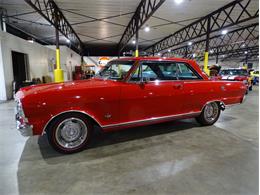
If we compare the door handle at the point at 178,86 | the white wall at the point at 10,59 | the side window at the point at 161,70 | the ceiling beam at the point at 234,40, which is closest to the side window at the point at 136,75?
the side window at the point at 161,70

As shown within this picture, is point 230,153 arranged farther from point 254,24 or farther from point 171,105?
point 254,24

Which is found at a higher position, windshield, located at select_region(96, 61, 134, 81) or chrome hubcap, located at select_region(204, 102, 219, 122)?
windshield, located at select_region(96, 61, 134, 81)

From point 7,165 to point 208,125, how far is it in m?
3.88

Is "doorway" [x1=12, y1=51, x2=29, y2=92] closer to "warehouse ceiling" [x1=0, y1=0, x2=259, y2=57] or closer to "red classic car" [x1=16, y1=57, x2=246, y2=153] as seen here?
"warehouse ceiling" [x1=0, y1=0, x2=259, y2=57]

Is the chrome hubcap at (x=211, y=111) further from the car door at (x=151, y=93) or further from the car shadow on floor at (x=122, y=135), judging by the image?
the car door at (x=151, y=93)

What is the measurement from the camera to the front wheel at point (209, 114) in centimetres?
390

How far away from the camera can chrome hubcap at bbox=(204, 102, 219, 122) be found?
3.94 metres

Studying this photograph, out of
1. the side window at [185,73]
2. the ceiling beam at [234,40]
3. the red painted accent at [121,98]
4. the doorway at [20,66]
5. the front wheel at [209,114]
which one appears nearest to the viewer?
the red painted accent at [121,98]

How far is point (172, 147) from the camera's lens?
2.92 m

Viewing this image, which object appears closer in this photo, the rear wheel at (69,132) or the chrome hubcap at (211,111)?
the rear wheel at (69,132)

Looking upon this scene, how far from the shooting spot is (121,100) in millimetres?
2824

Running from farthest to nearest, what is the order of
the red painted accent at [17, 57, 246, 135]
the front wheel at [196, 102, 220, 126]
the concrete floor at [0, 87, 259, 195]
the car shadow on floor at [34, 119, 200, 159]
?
the front wheel at [196, 102, 220, 126]
the car shadow on floor at [34, 119, 200, 159]
the red painted accent at [17, 57, 246, 135]
the concrete floor at [0, 87, 259, 195]

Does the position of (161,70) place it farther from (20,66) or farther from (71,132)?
(20,66)

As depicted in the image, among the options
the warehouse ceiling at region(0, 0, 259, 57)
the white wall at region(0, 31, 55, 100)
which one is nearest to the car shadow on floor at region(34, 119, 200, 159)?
the white wall at region(0, 31, 55, 100)
